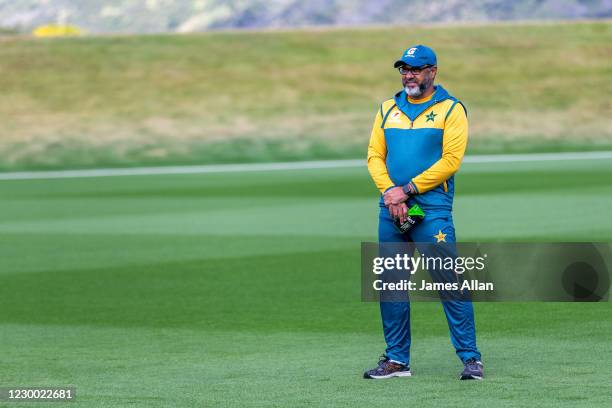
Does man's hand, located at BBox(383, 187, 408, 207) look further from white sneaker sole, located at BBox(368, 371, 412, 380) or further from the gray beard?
white sneaker sole, located at BBox(368, 371, 412, 380)

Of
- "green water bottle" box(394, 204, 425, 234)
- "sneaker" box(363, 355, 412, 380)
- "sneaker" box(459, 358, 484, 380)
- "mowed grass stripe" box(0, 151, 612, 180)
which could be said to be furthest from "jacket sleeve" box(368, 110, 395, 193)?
"mowed grass stripe" box(0, 151, 612, 180)

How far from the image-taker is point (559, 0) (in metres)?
193

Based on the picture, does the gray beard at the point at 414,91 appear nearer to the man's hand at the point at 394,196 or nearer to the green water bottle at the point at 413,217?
the man's hand at the point at 394,196

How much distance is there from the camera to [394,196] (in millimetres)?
9125

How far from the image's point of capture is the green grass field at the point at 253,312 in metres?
9.18

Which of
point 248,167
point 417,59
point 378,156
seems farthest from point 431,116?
point 248,167

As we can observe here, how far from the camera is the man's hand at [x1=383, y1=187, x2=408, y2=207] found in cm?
911

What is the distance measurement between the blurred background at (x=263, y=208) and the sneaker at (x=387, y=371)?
0.18m

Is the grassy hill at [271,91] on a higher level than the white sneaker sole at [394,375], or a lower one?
higher

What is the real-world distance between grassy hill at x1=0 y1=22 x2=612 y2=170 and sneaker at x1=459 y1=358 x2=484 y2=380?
2852 cm

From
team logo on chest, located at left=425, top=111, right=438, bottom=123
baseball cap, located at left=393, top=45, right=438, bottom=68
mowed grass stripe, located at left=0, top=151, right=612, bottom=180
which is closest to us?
baseball cap, located at left=393, top=45, right=438, bottom=68

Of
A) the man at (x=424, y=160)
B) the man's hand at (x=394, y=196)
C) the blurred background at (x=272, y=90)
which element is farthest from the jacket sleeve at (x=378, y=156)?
the blurred background at (x=272, y=90)

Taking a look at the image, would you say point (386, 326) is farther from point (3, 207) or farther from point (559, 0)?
point (559, 0)

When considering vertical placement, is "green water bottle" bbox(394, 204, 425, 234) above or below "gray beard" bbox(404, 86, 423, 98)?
below
